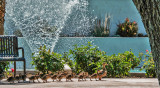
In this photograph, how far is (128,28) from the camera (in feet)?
59.6

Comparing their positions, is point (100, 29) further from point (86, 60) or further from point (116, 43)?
point (86, 60)

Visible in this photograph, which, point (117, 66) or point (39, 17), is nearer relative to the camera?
point (117, 66)

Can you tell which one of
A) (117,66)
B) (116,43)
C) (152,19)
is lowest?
(117,66)

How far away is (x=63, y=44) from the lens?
619 inches

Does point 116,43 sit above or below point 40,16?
below

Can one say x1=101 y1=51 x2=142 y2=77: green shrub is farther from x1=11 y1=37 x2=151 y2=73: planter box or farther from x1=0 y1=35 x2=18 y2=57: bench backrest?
x1=11 y1=37 x2=151 y2=73: planter box

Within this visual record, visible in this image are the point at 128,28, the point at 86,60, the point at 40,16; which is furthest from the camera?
the point at 128,28

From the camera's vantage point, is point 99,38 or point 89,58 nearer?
point 89,58

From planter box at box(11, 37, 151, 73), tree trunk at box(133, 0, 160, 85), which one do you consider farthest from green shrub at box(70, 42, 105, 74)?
tree trunk at box(133, 0, 160, 85)

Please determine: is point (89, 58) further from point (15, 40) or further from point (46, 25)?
point (46, 25)

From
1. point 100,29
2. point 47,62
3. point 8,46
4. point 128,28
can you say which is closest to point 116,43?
point 100,29

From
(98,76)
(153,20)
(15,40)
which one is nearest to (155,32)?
(153,20)

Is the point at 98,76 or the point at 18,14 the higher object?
the point at 18,14

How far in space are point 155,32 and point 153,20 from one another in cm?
9
